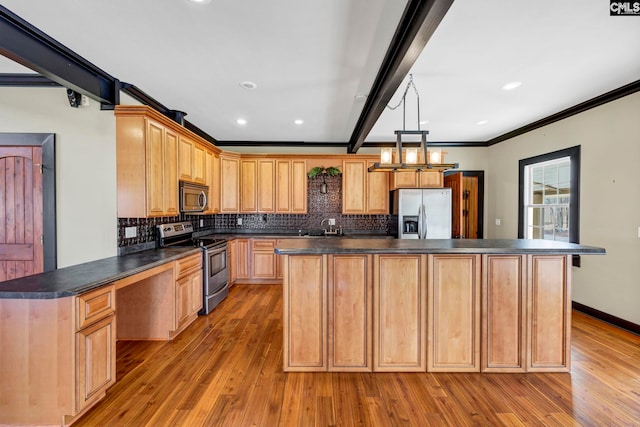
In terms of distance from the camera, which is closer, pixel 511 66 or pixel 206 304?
pixel 511 66

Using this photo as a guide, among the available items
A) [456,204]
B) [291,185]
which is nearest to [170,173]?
[291,185]

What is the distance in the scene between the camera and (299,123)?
442 cm

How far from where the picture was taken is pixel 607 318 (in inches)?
135

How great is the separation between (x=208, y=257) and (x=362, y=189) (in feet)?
9.95

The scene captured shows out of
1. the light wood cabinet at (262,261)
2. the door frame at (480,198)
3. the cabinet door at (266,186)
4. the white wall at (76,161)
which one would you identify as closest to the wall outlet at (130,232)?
the white wall at (76,161)

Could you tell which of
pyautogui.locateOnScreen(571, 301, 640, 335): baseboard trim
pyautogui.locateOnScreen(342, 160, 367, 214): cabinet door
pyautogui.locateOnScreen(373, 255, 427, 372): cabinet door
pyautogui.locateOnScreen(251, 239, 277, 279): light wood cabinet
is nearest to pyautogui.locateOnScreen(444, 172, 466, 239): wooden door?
pyautogui.locateOnScreen(342, 160, 367, 214): cabinet door

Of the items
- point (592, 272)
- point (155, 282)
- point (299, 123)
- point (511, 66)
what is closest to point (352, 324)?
point (155, 282)

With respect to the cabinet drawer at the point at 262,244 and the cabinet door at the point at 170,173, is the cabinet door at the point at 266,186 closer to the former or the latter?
the cabinet drawer at the point at 262,244

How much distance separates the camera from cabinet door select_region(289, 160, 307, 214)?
5.41 metres

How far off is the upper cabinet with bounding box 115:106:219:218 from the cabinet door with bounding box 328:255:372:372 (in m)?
2.15

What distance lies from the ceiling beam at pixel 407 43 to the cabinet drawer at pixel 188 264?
2.74m

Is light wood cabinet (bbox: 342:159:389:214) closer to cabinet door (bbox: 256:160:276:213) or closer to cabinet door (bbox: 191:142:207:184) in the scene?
cabinet door (bbox: 256:160:276:213)

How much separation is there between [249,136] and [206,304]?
3.09 metres

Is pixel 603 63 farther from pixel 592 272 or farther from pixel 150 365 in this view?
pixel 150 365
